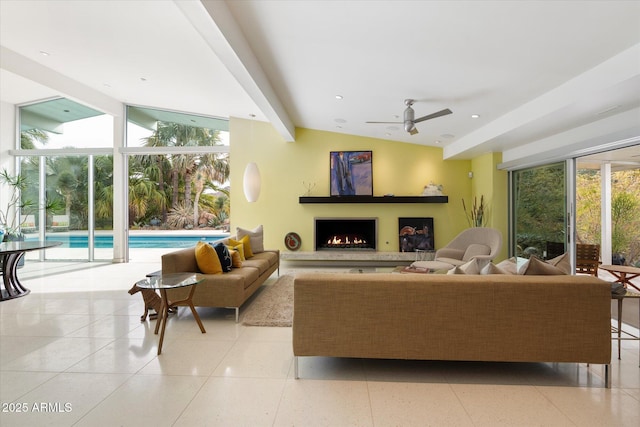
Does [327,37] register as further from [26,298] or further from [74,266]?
[74,266]

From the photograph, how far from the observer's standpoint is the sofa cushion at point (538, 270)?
2252 mm

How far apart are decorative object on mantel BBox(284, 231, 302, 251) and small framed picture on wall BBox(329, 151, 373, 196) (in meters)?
1.18

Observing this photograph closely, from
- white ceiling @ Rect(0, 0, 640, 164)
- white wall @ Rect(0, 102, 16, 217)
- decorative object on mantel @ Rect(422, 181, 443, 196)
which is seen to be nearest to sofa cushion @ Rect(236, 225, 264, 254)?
white ceiling @ Rect(0, 0, 640, 164)

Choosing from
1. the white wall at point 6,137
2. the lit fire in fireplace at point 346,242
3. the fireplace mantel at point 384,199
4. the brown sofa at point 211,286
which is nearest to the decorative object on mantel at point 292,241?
the lit fire in fireplace at point 346,242

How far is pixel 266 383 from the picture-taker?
2146 mm

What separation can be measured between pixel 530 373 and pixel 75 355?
11.7 feet

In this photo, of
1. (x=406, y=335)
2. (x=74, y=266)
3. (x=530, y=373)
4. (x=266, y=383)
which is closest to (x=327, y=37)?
(x=406, y=335)

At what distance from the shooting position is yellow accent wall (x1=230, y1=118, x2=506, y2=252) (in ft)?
Result: 21.3

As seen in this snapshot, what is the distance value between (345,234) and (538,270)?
4585mm

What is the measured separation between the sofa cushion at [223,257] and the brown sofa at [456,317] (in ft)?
6.02

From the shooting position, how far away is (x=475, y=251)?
466 centimetres

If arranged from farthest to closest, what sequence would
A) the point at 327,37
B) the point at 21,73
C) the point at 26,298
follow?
the point at 21,73 → the point at 26,298 → the point at 327,37

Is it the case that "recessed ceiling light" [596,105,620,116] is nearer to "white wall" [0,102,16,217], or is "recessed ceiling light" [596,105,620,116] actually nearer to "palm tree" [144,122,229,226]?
"palm tree" [144,122,229,226]

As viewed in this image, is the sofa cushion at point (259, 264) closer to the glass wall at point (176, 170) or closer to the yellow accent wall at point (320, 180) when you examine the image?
the yellow accent wall at point (320, 180)
